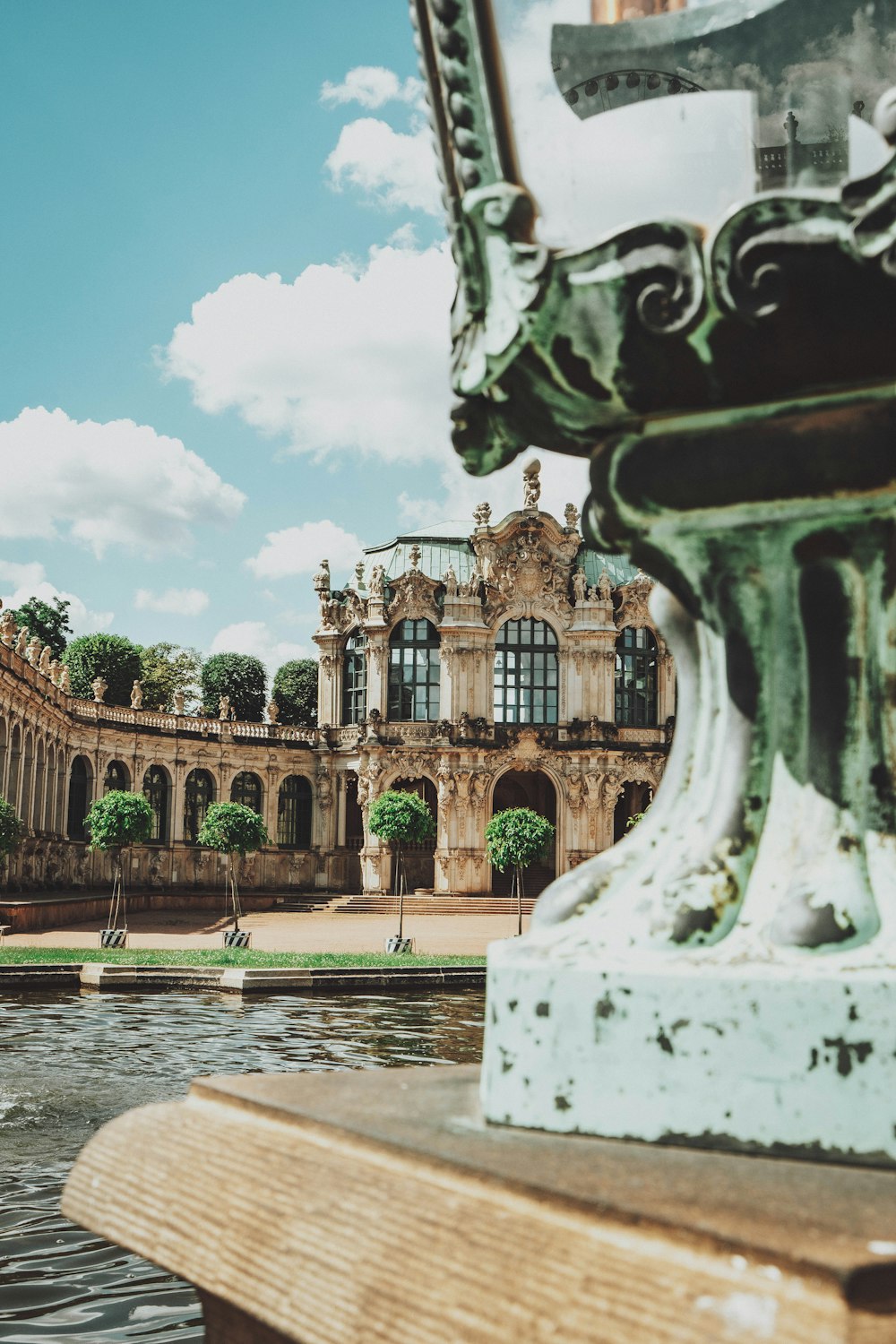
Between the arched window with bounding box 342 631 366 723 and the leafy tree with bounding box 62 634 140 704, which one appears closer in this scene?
the arched window with bounding box 342 631 366 723

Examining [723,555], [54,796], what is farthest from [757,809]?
[54,796]

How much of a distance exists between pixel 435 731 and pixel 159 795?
11368 millimetres

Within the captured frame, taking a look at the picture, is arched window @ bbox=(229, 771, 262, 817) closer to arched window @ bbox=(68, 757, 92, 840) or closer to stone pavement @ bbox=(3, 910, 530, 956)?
arched window @ bbox=(68, 757, 92, 840)

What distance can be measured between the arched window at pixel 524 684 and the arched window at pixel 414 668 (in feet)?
8.16

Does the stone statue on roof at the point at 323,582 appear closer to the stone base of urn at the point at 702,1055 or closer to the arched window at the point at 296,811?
the arched window at the point at 296,811

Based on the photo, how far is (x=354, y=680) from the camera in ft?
174

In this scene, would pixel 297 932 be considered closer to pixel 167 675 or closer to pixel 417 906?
pixel 417 906

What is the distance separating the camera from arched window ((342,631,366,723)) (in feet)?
173

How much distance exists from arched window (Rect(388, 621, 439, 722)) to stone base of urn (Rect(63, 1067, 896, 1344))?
4940 centimetres

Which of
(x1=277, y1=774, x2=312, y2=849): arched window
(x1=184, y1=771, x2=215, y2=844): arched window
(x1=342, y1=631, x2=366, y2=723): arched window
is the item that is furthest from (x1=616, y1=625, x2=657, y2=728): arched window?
(x1=184, y1=771, x2=215, y2=844): arched window

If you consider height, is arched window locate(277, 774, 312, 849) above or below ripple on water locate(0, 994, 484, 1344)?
above

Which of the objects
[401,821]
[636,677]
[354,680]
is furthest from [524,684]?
[401,821]

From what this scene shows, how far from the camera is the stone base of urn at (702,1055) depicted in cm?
164

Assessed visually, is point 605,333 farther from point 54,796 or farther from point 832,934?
point 54,796
